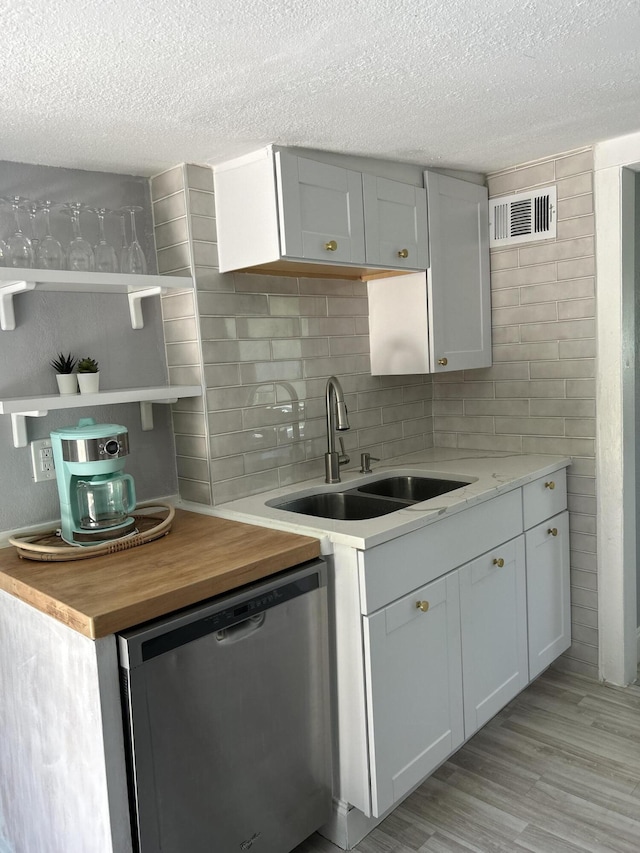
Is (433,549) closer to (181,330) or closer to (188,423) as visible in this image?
(188,423)

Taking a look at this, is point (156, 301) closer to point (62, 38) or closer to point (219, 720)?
point (62, 38)

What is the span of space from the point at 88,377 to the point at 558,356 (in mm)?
1893

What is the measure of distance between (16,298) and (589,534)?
92.6 inches

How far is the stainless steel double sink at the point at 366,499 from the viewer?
2.45m

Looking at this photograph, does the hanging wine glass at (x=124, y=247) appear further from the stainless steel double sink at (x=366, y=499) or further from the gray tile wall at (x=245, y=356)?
the stainless steel double sink at (x=366, y=499)

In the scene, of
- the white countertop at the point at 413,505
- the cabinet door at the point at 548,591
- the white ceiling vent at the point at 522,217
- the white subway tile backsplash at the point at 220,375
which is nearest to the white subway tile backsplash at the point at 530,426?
the white countertop at the point at 413,505

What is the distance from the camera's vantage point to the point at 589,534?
278 cm

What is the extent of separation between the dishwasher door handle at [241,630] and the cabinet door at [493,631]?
802mm

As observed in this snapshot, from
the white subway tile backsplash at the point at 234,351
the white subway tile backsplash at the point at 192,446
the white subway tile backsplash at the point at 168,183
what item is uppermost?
the white subway tile backsplash at the point at 168,183

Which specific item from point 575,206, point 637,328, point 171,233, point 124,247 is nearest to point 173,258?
point 171,233

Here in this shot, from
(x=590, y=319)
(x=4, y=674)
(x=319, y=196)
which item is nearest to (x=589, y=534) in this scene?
(x=590, y=319)

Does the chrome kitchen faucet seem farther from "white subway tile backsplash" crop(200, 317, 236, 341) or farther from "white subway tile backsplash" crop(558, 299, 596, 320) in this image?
"white subway tile backsplash" crop(558, 299, 596, 320)

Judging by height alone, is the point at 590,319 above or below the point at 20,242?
below

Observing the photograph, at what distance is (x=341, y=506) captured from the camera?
2.54 metres
